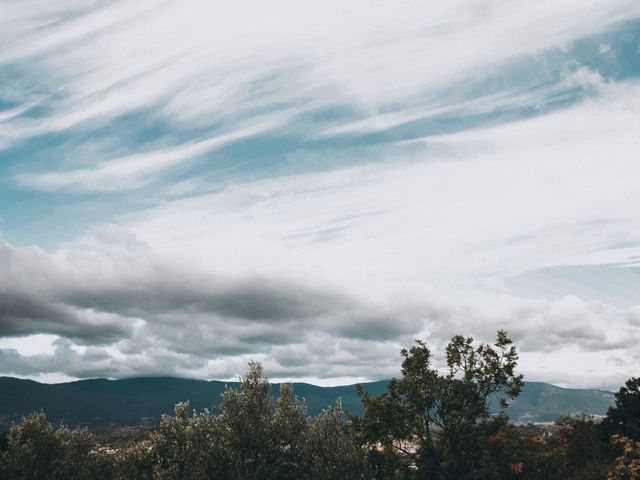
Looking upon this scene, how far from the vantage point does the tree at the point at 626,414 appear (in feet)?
315

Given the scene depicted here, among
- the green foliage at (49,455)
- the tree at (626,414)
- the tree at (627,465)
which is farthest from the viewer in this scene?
the tree at (626,414)

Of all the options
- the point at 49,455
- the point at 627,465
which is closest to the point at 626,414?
the point at 627,465

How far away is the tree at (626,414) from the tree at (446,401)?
2063 inches

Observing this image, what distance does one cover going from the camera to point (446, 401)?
186 ft

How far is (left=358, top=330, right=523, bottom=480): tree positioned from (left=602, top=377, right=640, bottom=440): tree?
172ft

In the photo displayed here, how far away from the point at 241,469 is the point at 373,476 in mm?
16315

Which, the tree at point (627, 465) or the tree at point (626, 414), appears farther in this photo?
the tree at point (626, 414)

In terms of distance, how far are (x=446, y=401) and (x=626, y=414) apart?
2459 inches

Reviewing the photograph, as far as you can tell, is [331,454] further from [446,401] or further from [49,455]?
[49,455]

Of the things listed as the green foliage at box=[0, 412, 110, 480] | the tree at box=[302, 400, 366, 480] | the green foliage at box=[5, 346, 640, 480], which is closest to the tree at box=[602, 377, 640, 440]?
the green foliage at box=[5, 346, 640, 480]

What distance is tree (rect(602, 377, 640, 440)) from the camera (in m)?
95.9

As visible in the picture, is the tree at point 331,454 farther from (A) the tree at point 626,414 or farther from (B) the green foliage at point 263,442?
(A) the tree at point 626,414

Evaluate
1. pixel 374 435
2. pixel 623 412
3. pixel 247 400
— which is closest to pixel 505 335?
pixel 374 435

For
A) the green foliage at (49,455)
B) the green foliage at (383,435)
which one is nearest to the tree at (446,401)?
the green foliage at (383,435)
